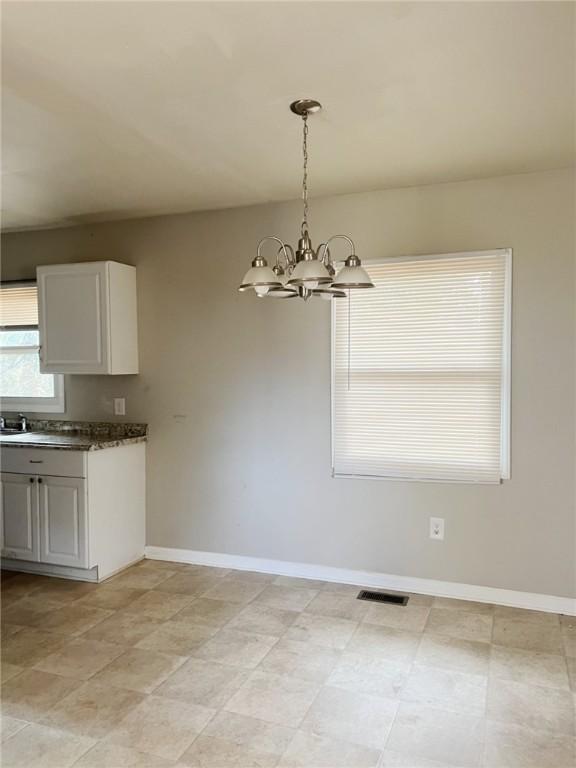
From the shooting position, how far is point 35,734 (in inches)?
83.1

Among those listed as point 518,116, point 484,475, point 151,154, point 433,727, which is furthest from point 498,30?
point 433,727

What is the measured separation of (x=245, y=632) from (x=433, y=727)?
43.7 inches

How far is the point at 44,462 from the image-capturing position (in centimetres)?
362

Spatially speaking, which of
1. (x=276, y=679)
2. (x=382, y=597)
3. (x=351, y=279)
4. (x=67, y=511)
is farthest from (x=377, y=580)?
(x=351, y=279)

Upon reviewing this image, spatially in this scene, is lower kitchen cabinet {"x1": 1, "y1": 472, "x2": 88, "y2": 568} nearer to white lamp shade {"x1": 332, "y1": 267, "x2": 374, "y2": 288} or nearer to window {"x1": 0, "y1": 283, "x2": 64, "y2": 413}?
window {"x1": 0, "y1": 283, "x2": 64, "y2": 413}

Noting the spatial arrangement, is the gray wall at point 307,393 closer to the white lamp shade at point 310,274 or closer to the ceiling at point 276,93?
the ceiling at point 276,93

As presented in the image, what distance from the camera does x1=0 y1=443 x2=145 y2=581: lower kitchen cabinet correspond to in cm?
354

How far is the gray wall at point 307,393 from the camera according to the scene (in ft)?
10.2

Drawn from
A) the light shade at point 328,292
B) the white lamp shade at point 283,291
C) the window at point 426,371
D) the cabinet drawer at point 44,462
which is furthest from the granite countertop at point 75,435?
the light shade at point 328,292

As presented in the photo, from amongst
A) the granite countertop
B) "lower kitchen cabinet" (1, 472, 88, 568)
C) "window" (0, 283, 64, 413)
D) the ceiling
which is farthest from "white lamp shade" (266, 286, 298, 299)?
"window" (0, 283, 64, 413)

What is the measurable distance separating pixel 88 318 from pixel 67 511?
4.30ft

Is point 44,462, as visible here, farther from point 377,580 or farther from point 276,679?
point 377,580

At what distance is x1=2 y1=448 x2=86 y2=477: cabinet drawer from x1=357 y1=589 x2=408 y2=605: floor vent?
1.89 metres

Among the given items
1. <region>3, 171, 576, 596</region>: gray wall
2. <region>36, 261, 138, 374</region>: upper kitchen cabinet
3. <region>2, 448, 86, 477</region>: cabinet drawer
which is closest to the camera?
<region>3, 171, 576, 596</region>: gray wall
